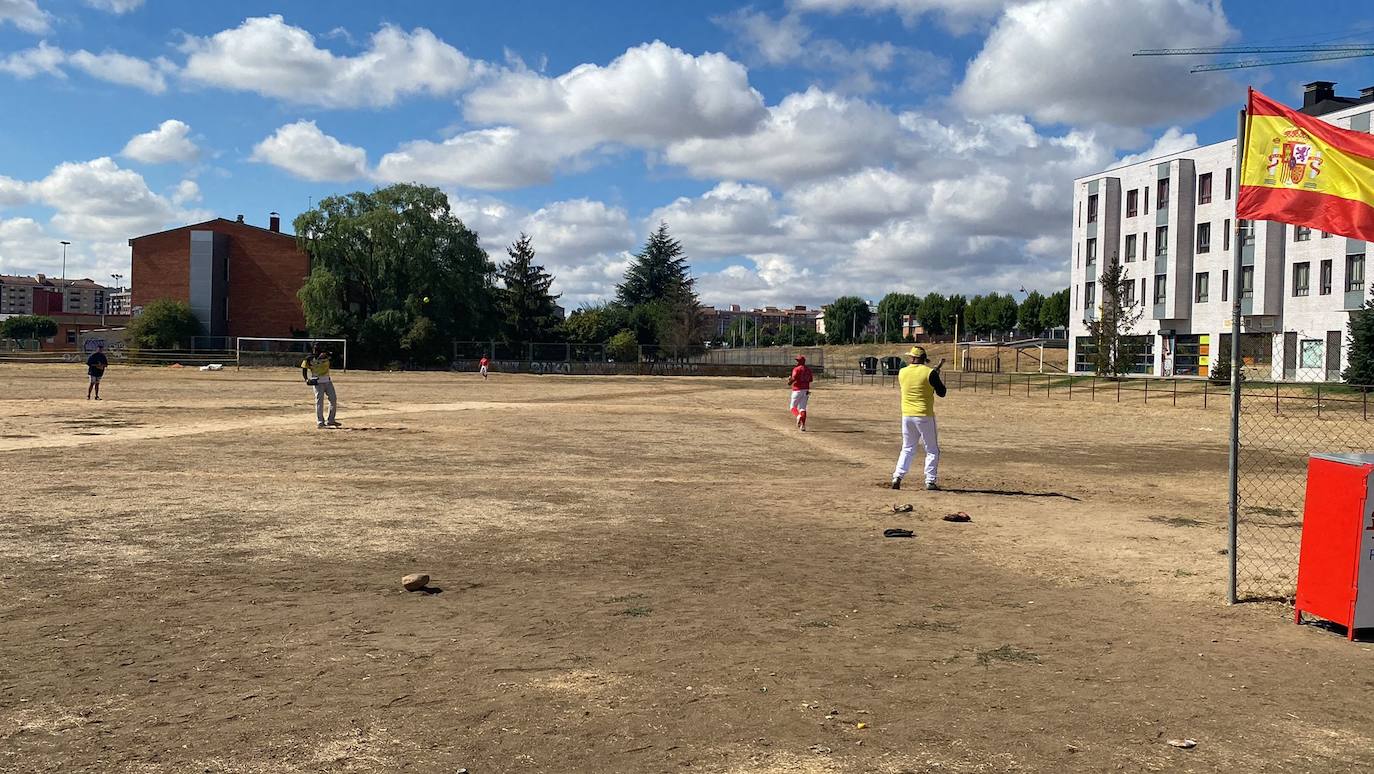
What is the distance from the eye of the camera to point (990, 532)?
33.9 ft

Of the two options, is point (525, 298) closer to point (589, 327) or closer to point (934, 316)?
point (589, 327)

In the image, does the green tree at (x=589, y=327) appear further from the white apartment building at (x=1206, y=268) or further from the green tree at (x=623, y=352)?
the white apartment building at (x=1206, y=268)

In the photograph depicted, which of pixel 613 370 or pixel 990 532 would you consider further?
pixel 613 370

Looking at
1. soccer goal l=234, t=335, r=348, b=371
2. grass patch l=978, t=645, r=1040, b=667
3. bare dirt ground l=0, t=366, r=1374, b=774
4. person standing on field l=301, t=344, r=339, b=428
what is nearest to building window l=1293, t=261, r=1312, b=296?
bare dirt ground l=0, t=366, r=1374, b=774

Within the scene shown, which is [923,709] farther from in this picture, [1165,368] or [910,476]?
[1165,368]

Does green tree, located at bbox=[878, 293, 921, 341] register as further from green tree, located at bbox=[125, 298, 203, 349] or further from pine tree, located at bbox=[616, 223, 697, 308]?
green tree, located at bbox=[125, 298, 203, 349]

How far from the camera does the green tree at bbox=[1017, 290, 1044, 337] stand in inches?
5246

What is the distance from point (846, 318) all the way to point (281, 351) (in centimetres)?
10752

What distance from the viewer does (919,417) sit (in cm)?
1355

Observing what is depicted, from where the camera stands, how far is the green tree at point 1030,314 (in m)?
133

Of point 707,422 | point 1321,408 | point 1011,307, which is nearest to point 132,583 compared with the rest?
point 707,422

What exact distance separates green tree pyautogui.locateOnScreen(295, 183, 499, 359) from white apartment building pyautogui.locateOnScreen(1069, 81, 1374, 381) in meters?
45.0

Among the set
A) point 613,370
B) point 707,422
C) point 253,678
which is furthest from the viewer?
point 613,370

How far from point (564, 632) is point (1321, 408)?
105ft
